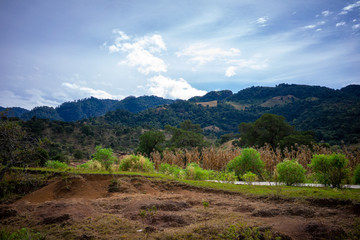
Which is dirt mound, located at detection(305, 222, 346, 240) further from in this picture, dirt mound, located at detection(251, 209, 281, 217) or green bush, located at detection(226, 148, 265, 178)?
green bush, located at detection(226, 148, 265, 178)

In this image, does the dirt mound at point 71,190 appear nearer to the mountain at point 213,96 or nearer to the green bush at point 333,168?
the green bush at point 333,168

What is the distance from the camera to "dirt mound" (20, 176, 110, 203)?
22.4 ft

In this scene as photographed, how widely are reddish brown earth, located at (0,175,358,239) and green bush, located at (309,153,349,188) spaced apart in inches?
96.3

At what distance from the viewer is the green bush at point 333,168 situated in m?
6.86

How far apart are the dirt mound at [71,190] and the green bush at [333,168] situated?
7.65 meters

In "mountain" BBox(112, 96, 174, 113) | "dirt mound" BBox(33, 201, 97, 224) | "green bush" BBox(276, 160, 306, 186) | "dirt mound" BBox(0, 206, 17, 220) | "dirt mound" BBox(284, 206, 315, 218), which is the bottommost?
"dirt mound" BBox(0, 206, 17, 220)

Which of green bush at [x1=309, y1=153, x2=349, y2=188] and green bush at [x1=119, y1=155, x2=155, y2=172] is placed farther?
green bush at [x1=119, y1=155, x2=155, y2=172]

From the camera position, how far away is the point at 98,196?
6840 mm

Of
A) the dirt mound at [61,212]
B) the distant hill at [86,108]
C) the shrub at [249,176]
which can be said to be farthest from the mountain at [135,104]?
the dirt mound at [61,212]

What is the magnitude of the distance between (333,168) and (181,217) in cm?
570

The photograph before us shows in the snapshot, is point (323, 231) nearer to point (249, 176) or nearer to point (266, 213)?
point (266, 213)

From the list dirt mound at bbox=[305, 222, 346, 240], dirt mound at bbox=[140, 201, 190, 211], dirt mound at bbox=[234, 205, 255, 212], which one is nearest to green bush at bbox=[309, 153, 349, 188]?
dirt mound at bbox=[234, 205, 255, 212]

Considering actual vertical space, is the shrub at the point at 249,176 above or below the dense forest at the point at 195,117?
below

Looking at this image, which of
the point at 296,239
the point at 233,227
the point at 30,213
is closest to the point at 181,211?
the point at 233,227
